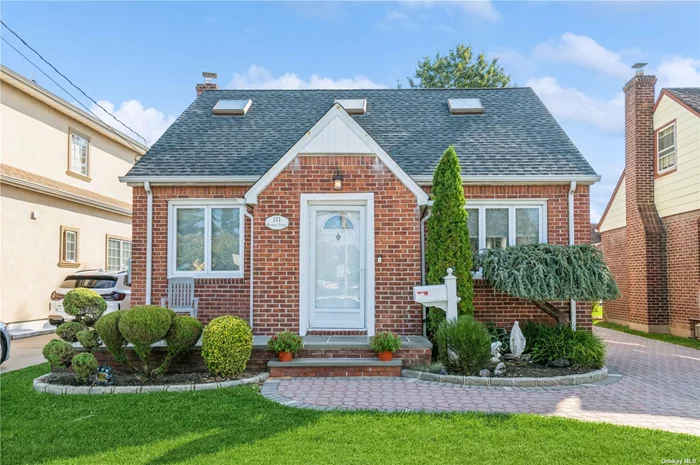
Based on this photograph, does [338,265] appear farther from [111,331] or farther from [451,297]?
[111,331]

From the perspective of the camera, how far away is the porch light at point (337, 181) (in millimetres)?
8938

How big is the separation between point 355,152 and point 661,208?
1037 centimetres

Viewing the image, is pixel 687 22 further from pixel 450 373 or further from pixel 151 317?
pixel 151 317

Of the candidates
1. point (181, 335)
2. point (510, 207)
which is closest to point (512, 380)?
point (510, 207)

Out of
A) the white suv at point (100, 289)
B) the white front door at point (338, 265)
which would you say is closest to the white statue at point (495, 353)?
the white front door at point (338, 265)

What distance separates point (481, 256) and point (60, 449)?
725 centimetres

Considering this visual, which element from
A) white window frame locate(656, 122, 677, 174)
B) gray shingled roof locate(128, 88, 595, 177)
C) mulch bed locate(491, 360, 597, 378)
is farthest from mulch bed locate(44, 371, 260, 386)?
white window frame locate(656, 122, 677, 174)

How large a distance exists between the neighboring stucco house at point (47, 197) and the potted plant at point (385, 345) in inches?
448

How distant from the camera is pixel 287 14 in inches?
479

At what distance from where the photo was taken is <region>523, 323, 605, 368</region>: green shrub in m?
8.17

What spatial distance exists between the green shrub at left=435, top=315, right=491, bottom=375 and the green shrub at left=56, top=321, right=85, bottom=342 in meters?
5.62

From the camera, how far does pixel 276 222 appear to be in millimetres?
8930

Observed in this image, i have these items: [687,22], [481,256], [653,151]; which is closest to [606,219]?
[653,151]

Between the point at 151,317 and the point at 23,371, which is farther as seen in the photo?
the point at 23,371
